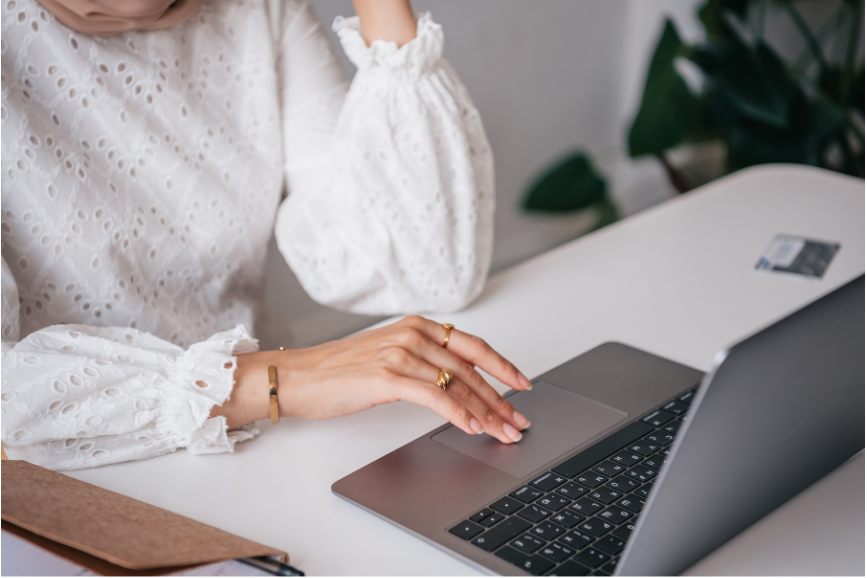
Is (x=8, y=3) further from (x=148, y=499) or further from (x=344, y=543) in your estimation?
(x=344, y=543)

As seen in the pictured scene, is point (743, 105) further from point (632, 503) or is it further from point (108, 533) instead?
point (108, 533)

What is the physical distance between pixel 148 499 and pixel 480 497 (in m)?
0.28

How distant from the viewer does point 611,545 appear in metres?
0.54

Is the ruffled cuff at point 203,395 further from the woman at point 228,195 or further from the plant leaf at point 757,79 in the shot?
the plant leaf at point 757,79

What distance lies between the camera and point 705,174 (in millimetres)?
2812

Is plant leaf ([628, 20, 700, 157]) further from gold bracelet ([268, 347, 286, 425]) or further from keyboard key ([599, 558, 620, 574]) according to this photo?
keyboard key ([599, 558, 620, 574])

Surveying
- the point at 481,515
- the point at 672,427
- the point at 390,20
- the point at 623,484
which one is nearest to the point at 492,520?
the point at 481,515

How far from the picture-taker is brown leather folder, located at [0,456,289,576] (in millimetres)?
490

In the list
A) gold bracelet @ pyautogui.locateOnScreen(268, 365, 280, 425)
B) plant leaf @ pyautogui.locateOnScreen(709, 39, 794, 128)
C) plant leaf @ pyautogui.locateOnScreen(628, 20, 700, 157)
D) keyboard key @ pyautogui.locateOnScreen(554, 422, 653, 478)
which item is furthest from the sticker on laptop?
plant leaf @ pyautogui.locateOnScreen(628, 20, 700, 157)

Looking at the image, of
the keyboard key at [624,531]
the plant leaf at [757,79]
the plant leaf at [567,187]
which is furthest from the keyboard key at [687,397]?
the plant leaf at [567,187]

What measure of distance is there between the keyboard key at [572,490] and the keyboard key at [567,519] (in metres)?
0.02

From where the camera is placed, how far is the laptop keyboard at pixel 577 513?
0.54m

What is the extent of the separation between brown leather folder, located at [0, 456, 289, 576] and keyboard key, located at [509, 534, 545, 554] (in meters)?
0.17

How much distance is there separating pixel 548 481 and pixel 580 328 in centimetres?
32
